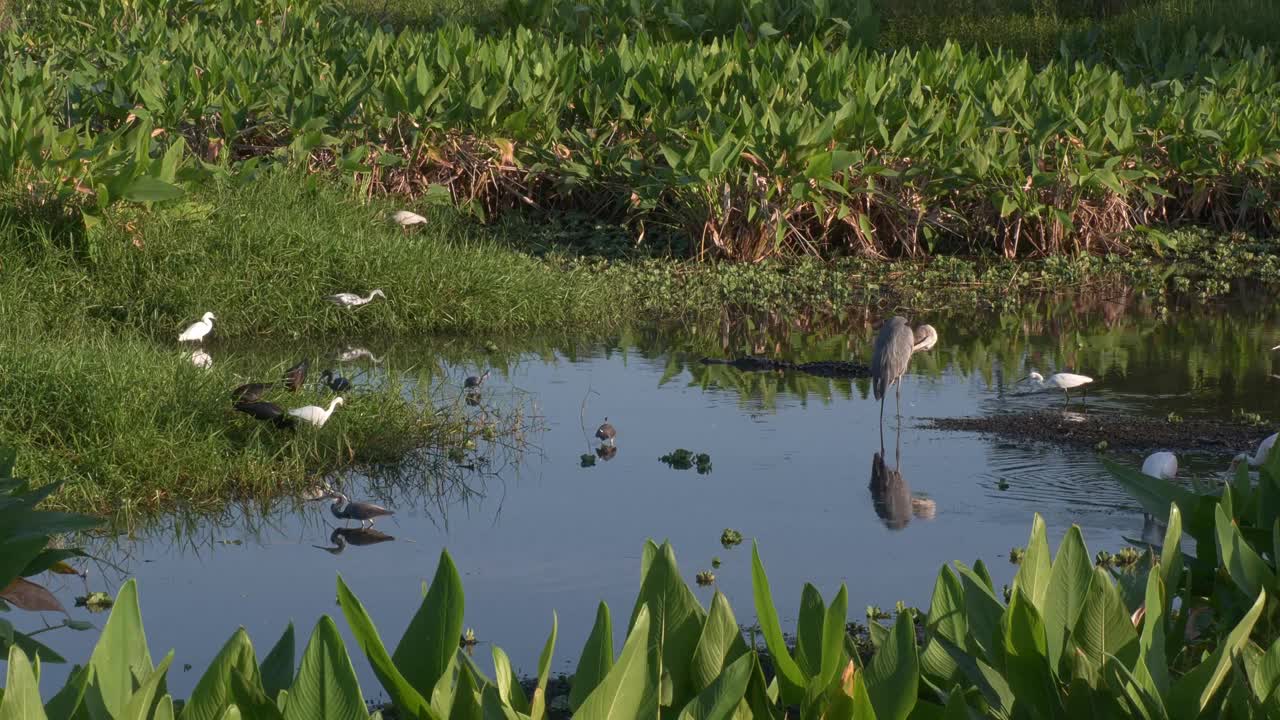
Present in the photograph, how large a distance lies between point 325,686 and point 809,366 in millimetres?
6770

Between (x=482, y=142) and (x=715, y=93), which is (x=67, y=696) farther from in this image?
(x=715, y=93)

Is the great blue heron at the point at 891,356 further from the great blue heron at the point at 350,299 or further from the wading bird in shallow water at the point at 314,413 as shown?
the great blue heron at the point at 350,299

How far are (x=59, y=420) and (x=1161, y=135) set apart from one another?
9.36 m

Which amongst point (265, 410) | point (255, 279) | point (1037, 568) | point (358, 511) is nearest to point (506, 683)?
point (1037, 568)

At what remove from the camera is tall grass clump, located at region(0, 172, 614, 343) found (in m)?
9.08

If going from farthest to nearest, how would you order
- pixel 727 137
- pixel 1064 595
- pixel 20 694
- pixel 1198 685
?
pixel 727 137 < pixel 1064 595 < pixel 1198 685 < pixel 20 694

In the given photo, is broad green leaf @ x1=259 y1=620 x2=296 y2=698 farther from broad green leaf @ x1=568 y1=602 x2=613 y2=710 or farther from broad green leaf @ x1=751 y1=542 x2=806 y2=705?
broad green leaf @ x1=751 y1=542 x2=806 y2=705

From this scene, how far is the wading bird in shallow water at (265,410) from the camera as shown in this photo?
624 centimetres

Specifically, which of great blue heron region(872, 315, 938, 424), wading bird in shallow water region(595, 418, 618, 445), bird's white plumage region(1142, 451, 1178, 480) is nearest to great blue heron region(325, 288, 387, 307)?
wading bird in shallow water region(595, 418, 618, 445)

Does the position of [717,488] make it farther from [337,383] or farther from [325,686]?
[325,686]

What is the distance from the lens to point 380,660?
7.36 ft

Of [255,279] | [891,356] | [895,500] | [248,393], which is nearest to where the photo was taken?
[895,500]

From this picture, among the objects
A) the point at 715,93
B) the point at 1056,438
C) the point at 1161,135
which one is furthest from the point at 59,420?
the point at 1161,135

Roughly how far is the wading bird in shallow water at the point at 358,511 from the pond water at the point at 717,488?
9 cm
